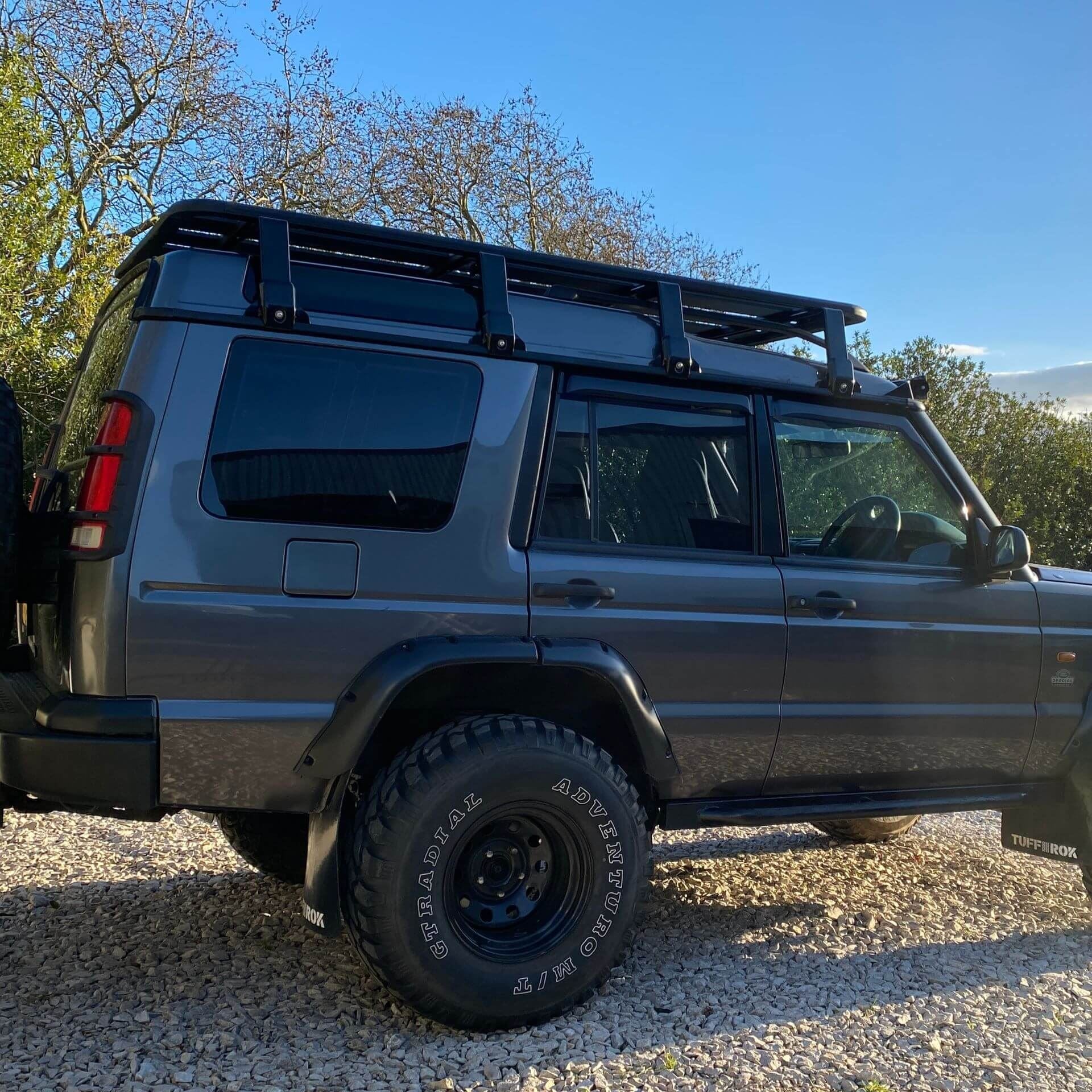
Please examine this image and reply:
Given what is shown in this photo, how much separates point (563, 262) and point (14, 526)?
180 centimetres

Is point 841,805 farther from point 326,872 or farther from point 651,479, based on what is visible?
point 326,872

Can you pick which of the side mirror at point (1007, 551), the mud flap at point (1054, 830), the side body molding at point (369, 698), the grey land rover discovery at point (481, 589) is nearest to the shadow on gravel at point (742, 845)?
the mud flap at point (1054, 830)

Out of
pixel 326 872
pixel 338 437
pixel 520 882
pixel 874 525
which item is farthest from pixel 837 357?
pixel 326 872

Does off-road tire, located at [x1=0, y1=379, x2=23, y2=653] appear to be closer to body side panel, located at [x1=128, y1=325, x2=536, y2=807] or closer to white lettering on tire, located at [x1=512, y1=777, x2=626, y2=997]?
body side panel, located at [x1=128, y1=325, x2=536, y2=807]

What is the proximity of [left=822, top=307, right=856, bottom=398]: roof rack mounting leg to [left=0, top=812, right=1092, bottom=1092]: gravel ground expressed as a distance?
2.06 meters

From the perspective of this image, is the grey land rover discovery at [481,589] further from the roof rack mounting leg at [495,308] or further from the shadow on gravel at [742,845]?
the shadow on gravel at [742,845]

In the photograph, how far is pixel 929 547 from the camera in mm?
3941

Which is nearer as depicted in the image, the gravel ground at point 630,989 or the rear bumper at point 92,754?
the rear bumper at point 92,754

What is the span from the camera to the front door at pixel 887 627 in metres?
3.62

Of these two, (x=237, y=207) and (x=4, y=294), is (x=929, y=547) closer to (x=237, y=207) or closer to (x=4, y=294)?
(x=237, y=207)

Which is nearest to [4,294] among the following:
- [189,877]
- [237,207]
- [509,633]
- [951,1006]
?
[189,877]

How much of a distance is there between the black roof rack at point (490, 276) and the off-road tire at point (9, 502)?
2.20ft

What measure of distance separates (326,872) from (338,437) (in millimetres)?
1225

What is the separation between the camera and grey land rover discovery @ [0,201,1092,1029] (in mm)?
2795
